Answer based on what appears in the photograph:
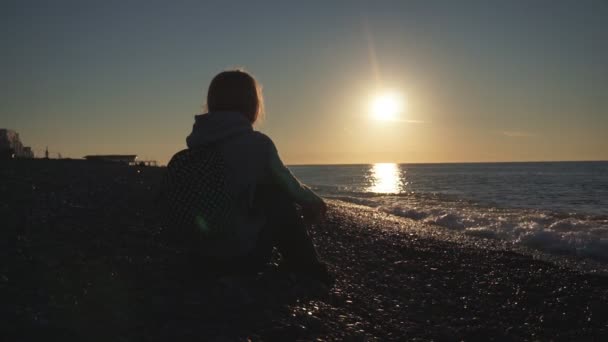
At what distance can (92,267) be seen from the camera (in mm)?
4113

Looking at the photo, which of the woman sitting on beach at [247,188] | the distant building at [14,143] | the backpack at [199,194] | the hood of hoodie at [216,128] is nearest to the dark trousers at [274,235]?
the woman sitting on beach at [247,188]

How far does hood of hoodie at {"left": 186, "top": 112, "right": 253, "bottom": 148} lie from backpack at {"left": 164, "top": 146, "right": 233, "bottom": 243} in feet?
0.25

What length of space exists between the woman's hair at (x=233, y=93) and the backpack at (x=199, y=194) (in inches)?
21.5

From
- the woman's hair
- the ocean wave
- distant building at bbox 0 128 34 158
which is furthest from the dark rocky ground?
distant building at bbox 0 128 34 158

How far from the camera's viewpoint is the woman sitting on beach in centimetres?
334

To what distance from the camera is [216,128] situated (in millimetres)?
3359

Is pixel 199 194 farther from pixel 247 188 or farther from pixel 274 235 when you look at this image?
pixel 274 235

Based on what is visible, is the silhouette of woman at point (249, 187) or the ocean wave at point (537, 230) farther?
the ocean wave at point (537, 230)

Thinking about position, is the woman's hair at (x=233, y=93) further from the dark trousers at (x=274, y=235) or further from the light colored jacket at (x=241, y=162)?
the dark trousers at (x=274, y=235)

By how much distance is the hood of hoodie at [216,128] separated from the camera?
3.33 m

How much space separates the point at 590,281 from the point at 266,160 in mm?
5587

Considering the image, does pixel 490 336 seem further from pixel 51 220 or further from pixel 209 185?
pixel 51 220

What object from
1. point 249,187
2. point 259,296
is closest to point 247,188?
point 249,187

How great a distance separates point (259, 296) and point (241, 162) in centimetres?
134
